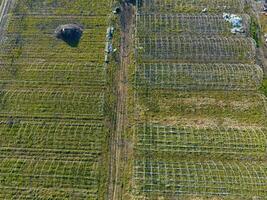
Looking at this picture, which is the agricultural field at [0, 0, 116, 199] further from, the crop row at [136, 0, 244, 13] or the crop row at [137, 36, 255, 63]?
the crop row at [137, 36, 255, 63]

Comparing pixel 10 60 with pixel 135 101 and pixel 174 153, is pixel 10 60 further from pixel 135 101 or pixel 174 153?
pixel 174 153

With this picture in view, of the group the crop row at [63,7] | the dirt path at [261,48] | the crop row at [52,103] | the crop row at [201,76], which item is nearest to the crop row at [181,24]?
the dirt path at [261,48]

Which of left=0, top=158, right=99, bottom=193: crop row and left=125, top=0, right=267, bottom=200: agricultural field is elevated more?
left=125, top=0, right=267, bottom=200: agricultural field

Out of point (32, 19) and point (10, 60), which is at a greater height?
point (32, 19)

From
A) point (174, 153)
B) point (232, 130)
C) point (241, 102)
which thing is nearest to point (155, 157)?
point (174, 153)

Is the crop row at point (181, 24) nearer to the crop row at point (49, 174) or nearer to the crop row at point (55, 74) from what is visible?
the crop row at point (55, 74)

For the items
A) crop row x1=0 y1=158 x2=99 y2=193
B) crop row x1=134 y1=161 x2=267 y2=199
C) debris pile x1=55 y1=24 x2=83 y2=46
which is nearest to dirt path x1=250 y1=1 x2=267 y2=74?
crop row x1=134 y1=161 x2=267 y2=199

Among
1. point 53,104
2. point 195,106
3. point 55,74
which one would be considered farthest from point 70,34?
point 195,106

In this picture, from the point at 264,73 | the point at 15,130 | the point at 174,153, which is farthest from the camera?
the point at 264,73
